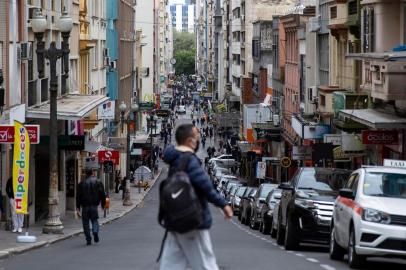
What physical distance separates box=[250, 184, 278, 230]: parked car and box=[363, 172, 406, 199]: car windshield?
13.9m

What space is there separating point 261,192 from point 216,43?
423 feet

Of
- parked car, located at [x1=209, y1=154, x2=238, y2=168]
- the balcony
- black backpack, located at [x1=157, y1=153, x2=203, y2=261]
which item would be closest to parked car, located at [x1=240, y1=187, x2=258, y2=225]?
the balcony

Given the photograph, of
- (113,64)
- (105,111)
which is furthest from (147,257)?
(113,64)

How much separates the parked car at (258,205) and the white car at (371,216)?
13.5 m

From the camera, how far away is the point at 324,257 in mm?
19812

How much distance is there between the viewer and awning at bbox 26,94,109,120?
32.3 meters

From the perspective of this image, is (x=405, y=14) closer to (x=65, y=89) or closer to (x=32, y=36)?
(x=32, y=36)

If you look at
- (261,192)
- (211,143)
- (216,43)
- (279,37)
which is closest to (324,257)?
(261,192)

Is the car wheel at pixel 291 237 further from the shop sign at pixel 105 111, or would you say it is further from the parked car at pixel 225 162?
the parked car at pixel 225 162

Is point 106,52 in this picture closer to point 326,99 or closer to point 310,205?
point 326,99

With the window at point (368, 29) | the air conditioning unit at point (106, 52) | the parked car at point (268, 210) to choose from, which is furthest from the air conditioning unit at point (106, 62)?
the parked car at point (268, 210)

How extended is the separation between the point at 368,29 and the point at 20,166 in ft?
56.0

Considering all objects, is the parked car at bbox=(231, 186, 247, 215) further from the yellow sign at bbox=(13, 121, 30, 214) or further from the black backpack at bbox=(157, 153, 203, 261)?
the black backpack at bbox=(157, 153, 203, 261)

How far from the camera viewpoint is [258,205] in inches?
1278
